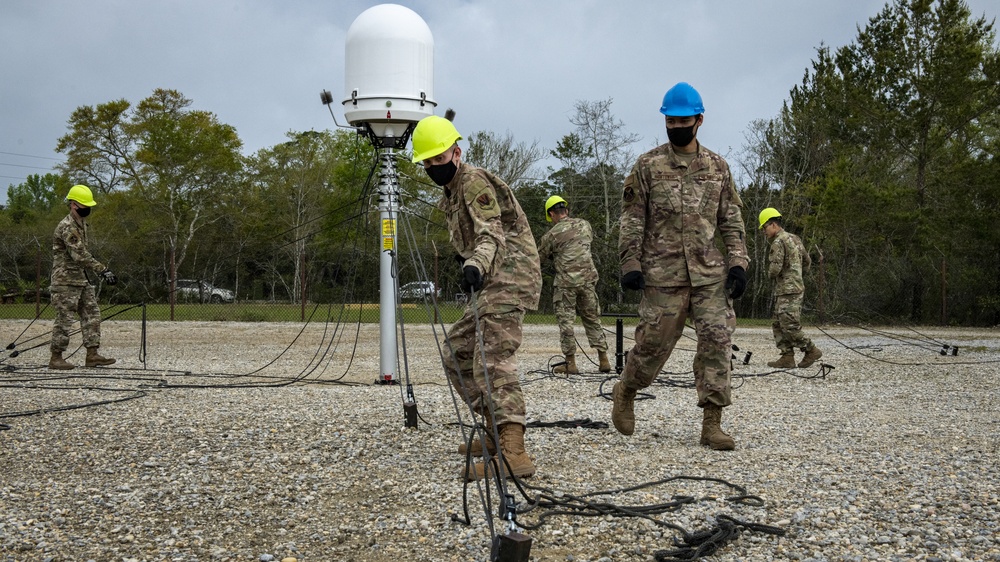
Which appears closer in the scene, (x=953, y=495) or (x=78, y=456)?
(x=953, y=495)

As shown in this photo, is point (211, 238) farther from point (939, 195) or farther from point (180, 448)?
point (180, 448)

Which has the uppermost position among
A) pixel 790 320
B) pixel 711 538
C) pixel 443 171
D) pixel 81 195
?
pixel 81 195

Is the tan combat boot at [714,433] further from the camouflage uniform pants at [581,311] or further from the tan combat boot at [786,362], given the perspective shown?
the tan combat boot at [786,362]

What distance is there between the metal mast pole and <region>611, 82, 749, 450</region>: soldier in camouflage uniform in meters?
3.40

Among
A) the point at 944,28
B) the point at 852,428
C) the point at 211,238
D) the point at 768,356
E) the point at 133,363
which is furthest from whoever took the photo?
the point at 211,238

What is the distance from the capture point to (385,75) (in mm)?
8945

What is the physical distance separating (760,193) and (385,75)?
99.6 ft

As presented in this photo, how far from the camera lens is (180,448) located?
18.5 ft

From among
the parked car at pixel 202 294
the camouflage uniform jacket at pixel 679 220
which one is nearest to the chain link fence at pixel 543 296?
the parked car at pixel 202 294

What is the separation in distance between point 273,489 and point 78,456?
161cm

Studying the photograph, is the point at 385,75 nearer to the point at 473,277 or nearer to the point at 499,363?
the point at 499,363

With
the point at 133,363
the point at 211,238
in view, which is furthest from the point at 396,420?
the point at 211,238

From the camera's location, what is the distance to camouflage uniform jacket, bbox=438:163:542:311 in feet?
15.8

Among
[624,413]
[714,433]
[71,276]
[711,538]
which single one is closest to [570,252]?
[624,413]
